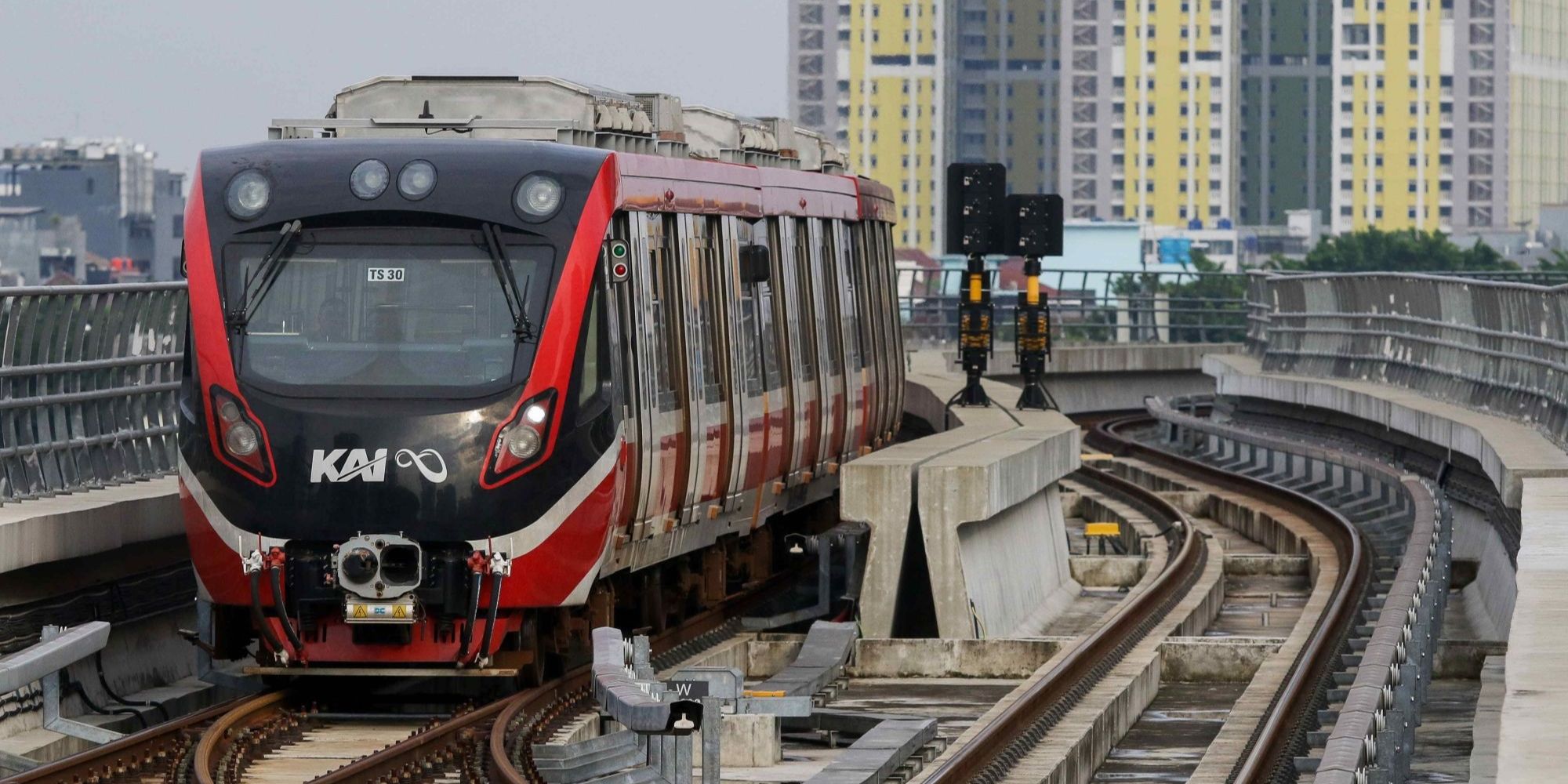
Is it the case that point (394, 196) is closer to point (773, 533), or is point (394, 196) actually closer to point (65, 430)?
point (65, 430)

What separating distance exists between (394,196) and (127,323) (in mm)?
3399

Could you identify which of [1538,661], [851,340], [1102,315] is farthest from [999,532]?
[1102,315]

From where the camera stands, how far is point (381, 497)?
13.5 metres

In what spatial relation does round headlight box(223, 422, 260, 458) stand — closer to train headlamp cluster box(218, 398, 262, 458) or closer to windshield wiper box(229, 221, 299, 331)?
train headlamp cluster box(218, 398, 262, 458)

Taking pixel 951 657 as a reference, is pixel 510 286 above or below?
above

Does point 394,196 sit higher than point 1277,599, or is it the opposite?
point 394,196

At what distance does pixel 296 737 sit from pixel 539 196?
2.87m

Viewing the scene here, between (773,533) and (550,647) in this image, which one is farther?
(773,533)

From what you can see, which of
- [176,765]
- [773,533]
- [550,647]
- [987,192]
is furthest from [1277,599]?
[176,765]

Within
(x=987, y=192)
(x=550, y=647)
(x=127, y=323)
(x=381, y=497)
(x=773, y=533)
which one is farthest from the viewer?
(x=987, y=192)

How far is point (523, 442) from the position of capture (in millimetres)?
13609

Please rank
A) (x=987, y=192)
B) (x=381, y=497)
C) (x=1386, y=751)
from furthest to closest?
(x=987, y=192)
(x=381, y=497)
(x=1386, y=751)

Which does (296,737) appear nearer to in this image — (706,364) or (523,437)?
(523,437)

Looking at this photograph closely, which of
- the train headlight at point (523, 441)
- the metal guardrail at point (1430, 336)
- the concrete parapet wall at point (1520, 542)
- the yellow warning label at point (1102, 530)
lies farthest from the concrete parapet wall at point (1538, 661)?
the yellow warning label at point (1102, 530)
